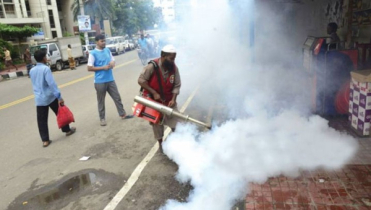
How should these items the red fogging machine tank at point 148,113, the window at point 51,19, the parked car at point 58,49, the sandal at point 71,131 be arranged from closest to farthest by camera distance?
the red fogging machine tank at point 148,113
the sandal at point 71,131
the parked car at point 58,49
the window at point 51,19

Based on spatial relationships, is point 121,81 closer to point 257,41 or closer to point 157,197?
point 257,41

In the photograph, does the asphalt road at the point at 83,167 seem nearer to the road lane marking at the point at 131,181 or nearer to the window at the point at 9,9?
the road lane marking at the point at 131,181

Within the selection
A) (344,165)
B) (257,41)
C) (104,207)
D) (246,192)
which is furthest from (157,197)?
(257,41)

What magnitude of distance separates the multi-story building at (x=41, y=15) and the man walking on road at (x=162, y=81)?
91.1 feet

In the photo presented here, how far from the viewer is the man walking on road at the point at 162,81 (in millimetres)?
3744

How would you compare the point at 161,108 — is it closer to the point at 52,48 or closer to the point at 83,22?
the point at 52,48

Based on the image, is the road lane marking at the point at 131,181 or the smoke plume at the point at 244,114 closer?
the road lane marking at the point at 131,181

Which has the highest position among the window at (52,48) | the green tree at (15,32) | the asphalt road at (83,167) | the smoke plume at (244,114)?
the green tree at (15,32)

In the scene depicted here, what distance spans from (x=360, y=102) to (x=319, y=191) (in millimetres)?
1770

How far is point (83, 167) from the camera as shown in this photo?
394 centimetres

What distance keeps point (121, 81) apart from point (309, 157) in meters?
7.96

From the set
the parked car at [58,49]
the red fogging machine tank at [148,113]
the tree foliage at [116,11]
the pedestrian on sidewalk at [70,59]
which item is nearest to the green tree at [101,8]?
the tree foliage at [116,11]

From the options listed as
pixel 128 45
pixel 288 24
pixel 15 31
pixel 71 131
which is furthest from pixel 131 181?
pixel 128 45

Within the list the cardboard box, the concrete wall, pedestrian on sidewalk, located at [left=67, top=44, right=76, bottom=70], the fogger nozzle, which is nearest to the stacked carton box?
the cardboard box
